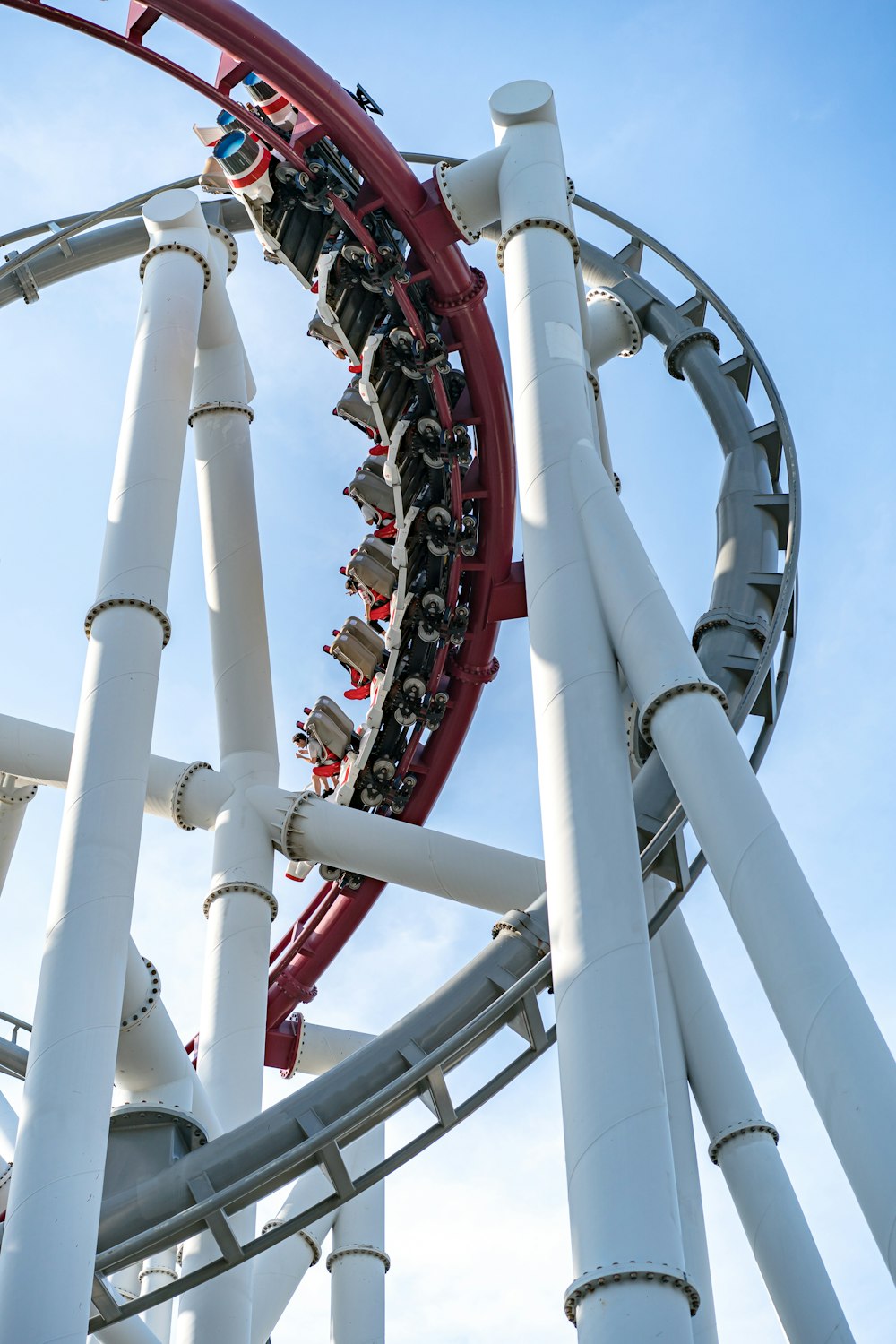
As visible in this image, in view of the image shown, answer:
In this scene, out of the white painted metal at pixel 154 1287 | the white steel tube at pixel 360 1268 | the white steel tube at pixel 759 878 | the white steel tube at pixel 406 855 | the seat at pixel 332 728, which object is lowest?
the white steel tube at pixel 759 878

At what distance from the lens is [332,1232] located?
31.2ft

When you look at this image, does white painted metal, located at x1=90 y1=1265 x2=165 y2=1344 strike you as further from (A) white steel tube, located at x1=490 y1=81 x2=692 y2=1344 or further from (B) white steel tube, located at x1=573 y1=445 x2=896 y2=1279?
(B) white steel tube, located at x1=573 y1=445 x2=896 y2=1279

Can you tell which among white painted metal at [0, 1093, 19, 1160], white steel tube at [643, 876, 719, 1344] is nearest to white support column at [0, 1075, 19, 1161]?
white painted metal at [0, 1093, 19, 1160]

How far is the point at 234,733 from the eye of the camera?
965cm

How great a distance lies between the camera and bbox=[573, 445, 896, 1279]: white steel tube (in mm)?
4367

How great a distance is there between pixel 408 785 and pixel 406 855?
2.56 meters

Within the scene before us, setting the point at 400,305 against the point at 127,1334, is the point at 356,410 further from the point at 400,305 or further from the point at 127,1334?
the point at 127,1334

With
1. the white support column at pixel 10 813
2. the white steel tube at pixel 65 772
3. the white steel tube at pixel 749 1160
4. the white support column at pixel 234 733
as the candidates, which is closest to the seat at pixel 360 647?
the white support column at pixel 234 733

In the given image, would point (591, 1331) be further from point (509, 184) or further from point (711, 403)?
point (711, 403)

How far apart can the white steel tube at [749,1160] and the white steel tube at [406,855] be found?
0.91m

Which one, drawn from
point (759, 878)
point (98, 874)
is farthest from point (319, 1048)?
point (759, 878)

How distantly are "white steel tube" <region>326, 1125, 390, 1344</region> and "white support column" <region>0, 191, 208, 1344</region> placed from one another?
12.6ft

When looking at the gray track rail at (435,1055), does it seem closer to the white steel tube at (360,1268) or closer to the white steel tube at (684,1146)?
the white steel tube at (684,1146)

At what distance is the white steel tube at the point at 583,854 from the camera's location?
446 cm
